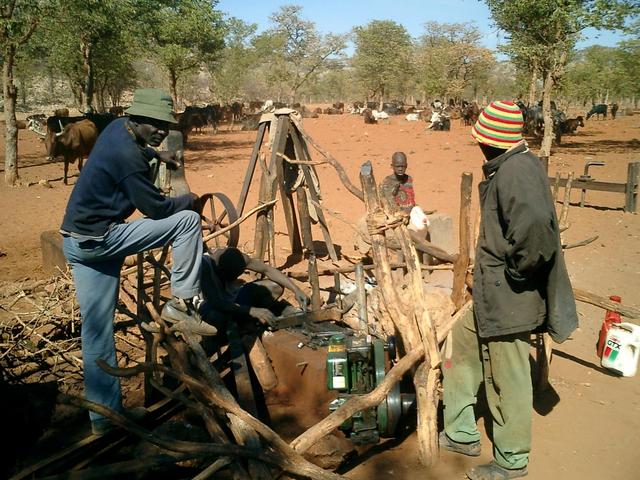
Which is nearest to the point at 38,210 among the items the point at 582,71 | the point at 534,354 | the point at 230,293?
the point at 230,293

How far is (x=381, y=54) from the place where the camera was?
167 feet

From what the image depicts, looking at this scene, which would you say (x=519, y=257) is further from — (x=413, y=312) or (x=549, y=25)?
(x=549, y=25)

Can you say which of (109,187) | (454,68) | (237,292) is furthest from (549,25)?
(454,68)

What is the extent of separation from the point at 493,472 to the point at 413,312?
0.96 metres

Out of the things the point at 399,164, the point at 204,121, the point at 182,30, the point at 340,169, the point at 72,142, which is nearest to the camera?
the point at 340,169

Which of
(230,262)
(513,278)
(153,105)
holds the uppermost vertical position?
(153,105)

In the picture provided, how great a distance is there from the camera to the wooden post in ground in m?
3.15

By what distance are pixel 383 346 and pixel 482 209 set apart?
109 centimetres

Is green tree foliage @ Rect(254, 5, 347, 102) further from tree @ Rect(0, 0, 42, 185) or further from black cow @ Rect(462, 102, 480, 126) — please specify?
tree @ Rect(0, 0, 42, 185)

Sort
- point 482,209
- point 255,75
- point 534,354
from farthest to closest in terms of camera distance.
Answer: point 255,75, point 534,354, point 482,209

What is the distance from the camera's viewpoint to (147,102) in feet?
10.6

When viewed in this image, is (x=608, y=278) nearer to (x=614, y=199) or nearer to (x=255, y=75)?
(x=614, y=199)

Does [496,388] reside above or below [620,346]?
above

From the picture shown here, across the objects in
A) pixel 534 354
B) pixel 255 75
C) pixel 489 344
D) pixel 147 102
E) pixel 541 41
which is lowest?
pixel 534 354
